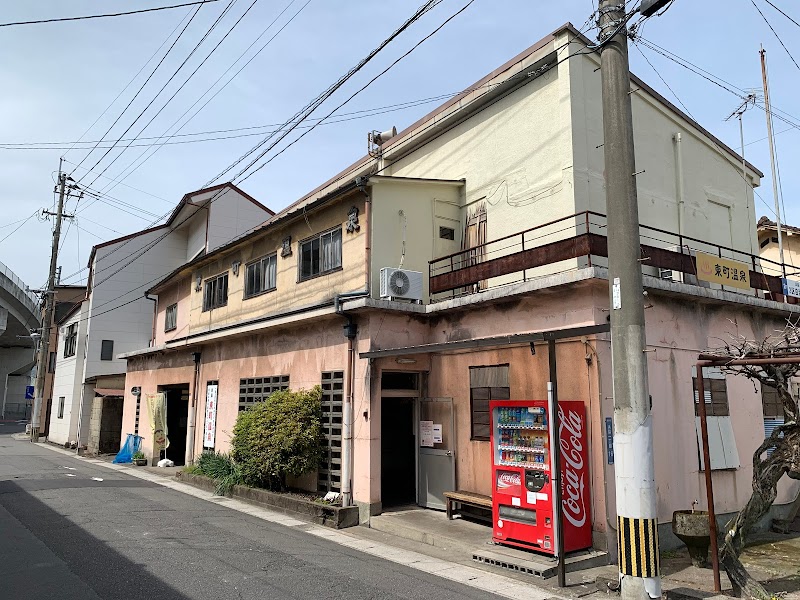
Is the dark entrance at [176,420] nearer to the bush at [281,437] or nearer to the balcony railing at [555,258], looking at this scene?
the bush at [281,437]

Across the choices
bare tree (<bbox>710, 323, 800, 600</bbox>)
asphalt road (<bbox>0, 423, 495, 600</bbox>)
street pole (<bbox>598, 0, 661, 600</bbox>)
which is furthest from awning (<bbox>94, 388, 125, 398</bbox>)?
bare tree (<bbox>710, 323, 800, 600</bbox>)

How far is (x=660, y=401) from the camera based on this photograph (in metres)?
9.98

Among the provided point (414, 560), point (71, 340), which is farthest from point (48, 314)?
point (414, 560)

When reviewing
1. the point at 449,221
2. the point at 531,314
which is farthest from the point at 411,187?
the point at 531,314

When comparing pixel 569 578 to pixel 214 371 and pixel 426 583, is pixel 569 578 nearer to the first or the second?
pixel 426 583

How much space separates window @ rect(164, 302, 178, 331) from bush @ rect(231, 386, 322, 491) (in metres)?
11.2

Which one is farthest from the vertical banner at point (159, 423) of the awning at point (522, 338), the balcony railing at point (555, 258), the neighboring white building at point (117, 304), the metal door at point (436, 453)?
the awning at point (522, 338)

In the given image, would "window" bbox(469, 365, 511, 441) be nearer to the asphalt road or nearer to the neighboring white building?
the asphalt road

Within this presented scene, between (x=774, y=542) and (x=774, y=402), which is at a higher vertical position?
(x=774, y=402)

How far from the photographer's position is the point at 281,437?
12.5 m

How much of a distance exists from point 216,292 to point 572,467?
554 inches

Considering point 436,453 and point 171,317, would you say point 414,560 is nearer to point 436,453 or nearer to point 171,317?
point 436,453

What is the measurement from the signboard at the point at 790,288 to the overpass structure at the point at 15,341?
108 feet

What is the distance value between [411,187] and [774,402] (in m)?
9.29
